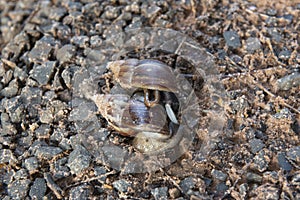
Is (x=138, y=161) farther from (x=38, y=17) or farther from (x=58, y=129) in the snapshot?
(x=38, y=17)

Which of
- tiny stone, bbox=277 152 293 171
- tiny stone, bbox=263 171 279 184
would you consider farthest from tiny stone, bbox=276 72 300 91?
tiny stone, bbox=263 171 279 184

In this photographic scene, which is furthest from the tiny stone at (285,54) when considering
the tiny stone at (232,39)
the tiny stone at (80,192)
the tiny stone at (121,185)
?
the tiny stone at (80,192)

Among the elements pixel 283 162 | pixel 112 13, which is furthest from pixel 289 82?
pixel 112 13

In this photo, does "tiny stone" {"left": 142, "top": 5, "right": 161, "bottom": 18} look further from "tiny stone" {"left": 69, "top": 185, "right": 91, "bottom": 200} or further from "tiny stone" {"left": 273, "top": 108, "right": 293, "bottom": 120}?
"tiny stone" {"left": 69, "top": 185, "right": 91, "bottom": 200}

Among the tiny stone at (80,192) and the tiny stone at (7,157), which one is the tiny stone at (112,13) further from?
the tiny stone at (80,192)

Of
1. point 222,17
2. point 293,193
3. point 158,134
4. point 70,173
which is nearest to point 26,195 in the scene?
point 70,173
